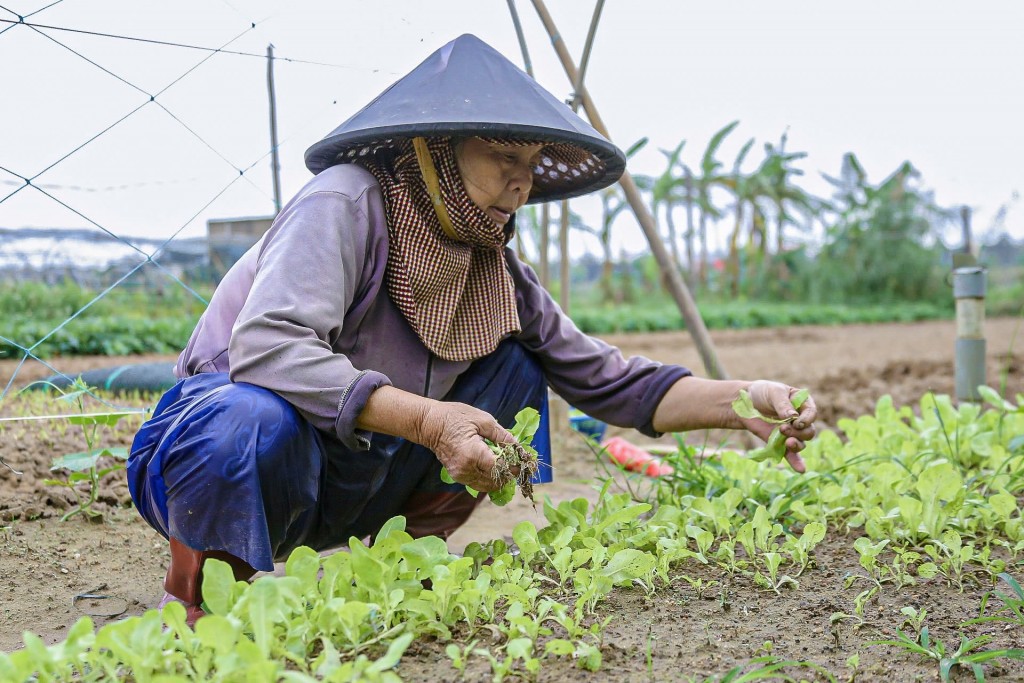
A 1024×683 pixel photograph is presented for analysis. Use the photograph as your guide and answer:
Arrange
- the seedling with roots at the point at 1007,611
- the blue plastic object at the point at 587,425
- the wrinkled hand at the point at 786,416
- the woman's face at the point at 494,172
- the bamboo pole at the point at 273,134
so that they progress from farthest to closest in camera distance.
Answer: the blue plastic object at the point at 587,425 < the bamboo pole at the point at 273,134 < the wrinkled hand at the point at 786,416 < the woman's face at the point at 494,172 < the seedling with roots at the point at 1007,611

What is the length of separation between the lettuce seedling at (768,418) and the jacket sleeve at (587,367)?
0.55ft

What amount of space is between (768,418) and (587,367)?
415 mm

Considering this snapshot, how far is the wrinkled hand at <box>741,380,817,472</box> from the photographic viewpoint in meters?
1.86

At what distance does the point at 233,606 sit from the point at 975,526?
147cm

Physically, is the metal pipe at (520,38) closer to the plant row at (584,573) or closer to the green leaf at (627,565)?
the plant row at (584,573)

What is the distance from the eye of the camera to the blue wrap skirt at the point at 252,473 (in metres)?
1.52


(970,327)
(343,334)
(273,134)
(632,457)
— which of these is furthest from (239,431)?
(970,327)

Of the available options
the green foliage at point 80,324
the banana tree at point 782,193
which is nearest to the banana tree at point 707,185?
the banana tree at point 782,193

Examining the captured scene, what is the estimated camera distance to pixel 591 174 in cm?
208

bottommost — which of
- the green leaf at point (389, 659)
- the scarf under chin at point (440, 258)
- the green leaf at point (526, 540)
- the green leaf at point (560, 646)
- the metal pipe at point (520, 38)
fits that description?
the green leaf at point (560, 646)

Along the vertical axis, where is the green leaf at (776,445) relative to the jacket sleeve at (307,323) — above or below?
below

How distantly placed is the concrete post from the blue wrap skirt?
89.3 inches

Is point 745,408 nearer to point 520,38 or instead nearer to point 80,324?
point 520,38

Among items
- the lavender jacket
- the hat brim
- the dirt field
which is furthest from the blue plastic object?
the hat brim
